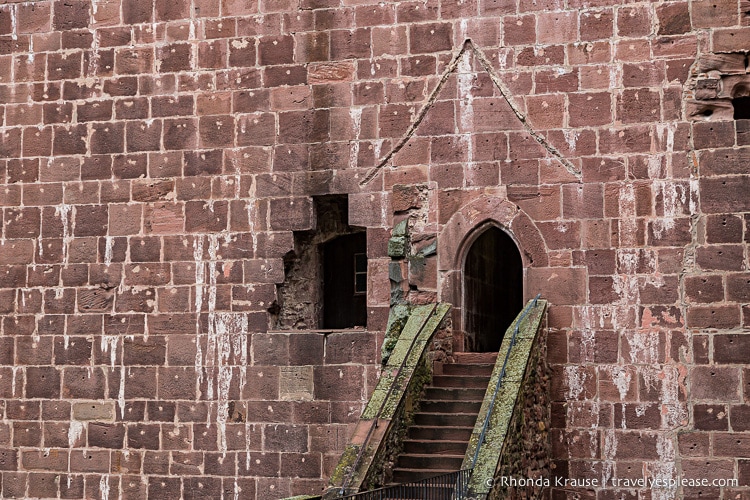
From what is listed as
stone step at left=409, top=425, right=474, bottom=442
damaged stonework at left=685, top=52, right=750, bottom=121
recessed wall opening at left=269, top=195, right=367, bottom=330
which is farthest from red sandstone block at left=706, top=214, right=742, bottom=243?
recessed wall opening at left=269, top=195, right=367, bottom=330

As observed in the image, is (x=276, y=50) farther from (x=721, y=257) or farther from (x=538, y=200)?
(x=721, y=257)

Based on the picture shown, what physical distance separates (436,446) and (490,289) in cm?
406

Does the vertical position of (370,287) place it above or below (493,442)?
above

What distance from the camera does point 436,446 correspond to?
11016 mm

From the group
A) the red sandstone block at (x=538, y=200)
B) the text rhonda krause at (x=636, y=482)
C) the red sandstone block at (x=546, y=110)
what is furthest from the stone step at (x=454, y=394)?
the red sandstone block at (x=546, y=110)

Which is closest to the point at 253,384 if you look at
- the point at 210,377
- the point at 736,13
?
the point at 210,377

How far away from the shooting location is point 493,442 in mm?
10297

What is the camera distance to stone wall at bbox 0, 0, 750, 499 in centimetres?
1217

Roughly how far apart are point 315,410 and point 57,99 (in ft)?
16.0

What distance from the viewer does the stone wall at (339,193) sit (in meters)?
12.2

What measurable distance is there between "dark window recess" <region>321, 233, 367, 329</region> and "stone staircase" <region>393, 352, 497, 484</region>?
238cm

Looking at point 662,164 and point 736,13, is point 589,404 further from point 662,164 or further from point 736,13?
point 736,13

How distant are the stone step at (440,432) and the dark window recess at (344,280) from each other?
10.8ft

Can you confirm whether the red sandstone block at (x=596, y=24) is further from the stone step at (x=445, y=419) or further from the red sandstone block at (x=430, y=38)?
the stone step at (x=445, y=419)
